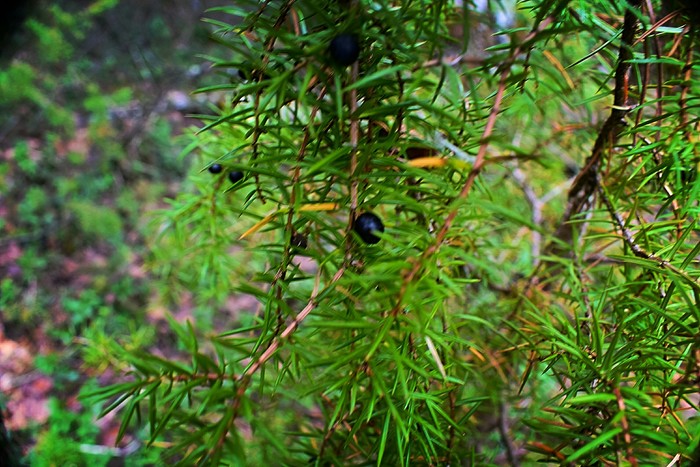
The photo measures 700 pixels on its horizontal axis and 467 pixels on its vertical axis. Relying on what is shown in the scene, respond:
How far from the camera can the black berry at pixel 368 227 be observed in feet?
1.17

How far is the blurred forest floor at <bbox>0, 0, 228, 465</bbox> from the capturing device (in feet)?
7.49

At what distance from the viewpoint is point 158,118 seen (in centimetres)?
378

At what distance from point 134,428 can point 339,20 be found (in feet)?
8.13

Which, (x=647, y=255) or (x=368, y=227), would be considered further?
(x=647, y=255)

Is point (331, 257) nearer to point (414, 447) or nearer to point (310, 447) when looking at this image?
point (414, 447)

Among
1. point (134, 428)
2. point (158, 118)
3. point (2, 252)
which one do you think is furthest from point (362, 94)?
point (158, 118)

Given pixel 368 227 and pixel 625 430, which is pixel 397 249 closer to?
pixel 368 227

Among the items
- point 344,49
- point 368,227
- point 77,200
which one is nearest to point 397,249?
point 368,227

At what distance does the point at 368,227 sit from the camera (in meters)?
0.36

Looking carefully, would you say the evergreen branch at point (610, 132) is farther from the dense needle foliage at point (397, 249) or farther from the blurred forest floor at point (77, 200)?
the blurred forest floor at point (77, 200)

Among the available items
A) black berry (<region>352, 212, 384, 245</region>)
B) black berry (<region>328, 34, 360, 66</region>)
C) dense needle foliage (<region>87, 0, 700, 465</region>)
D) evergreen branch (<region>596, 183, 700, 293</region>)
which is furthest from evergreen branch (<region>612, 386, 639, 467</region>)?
black berry (<region>328, 34, 360, 66</region>)

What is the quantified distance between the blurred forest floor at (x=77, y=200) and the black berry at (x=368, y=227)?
1.86m

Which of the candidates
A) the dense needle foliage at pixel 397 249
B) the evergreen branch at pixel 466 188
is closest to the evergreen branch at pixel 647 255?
the dense needle foliage at pixel 397 249

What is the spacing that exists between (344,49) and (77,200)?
3336 mm
